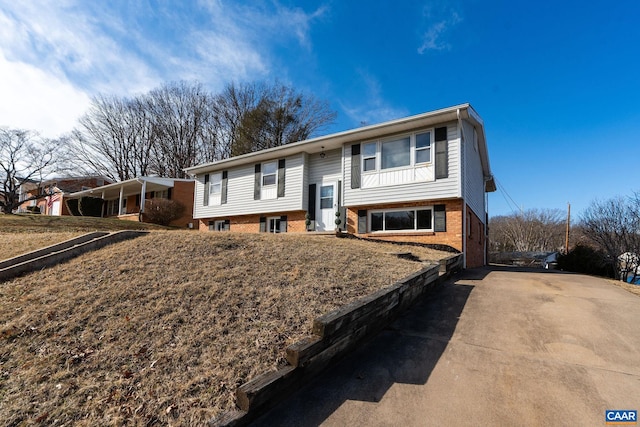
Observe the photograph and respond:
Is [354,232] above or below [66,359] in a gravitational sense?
above

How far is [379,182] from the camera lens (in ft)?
39.2

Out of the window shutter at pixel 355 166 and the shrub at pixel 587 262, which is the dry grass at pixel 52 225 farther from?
the shrub at pixel 587 262

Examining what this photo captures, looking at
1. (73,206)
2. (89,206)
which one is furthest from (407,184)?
(73,206)

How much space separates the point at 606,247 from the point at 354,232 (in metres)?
9.41

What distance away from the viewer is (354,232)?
12656mm

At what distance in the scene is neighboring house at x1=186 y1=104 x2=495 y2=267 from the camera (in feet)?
35.1

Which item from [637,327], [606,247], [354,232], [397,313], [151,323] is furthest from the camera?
[354,232]

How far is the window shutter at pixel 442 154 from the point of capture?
418 inches

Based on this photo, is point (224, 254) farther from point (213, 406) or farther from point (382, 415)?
point (382, 415)

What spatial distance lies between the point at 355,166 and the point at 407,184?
233 centimetres

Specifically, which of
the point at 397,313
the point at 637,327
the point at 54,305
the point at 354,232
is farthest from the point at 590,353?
the point at 354,232

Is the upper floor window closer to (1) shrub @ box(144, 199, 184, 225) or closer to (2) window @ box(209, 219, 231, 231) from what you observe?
→ (2) window @ box(209, 219, 231, 231)

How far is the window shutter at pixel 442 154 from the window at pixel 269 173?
7.60 metres

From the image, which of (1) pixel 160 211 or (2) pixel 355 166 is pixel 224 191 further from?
(2) pixel 355 166
